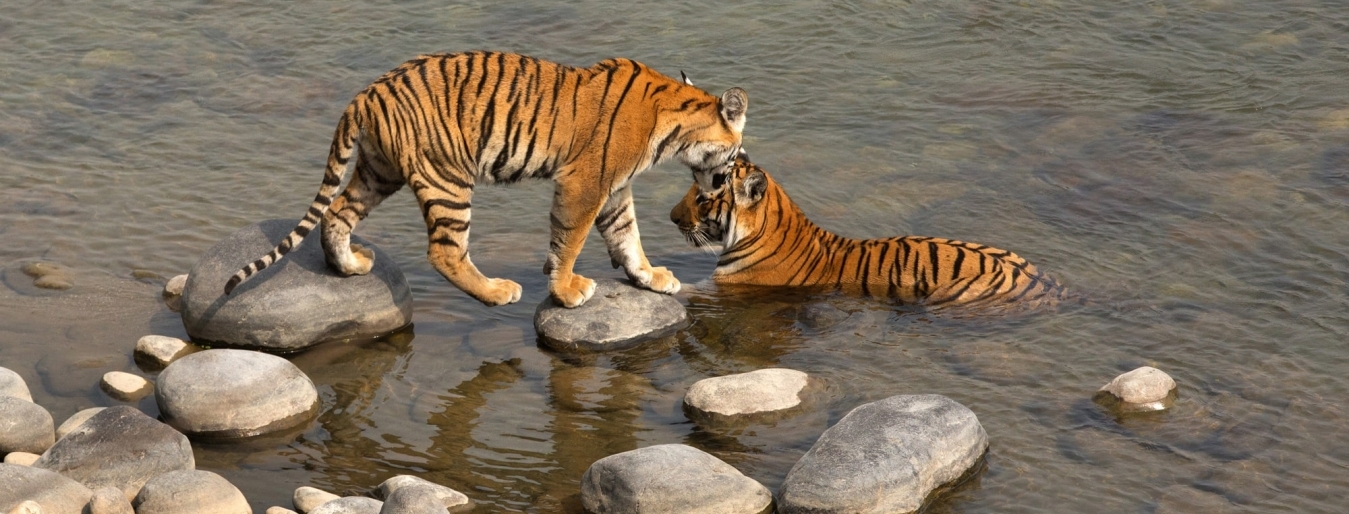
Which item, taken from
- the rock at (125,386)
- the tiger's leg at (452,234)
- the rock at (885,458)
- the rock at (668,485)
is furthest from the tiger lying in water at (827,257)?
the rock at (125,386)

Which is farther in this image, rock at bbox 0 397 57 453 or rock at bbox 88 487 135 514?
rock at bbox 0 397 57 453

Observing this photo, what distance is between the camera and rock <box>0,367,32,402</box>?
568 cm

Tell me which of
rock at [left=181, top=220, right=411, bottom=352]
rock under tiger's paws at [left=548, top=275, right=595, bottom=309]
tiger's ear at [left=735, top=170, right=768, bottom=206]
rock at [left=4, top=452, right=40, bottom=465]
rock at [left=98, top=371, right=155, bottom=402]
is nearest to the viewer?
rock at [left=4, top=452, right=40, bottom=465]

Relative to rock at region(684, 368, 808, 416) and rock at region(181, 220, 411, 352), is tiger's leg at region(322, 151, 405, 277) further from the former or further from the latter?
rock at region(684, 368, 808, 416)

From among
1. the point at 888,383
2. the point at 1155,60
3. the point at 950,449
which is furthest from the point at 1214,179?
the point at 950,449

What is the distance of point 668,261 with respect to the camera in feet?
26.2

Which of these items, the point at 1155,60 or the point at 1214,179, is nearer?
the point at 1214,179

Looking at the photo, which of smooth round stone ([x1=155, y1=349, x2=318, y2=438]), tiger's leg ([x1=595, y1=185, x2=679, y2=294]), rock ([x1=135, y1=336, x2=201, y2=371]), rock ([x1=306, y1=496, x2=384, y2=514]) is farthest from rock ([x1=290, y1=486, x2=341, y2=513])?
tiger's leg ([x1=595, y1=185, x2=679, y2=294])

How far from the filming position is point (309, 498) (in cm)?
509

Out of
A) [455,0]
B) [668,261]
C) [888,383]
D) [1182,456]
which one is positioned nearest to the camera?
[1182,456]

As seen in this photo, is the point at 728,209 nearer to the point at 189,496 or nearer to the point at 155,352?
the point at 155,352

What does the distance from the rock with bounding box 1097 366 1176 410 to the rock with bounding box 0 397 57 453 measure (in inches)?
174

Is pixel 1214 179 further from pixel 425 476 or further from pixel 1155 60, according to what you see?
pixel 425 476

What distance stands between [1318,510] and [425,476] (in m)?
3.40
